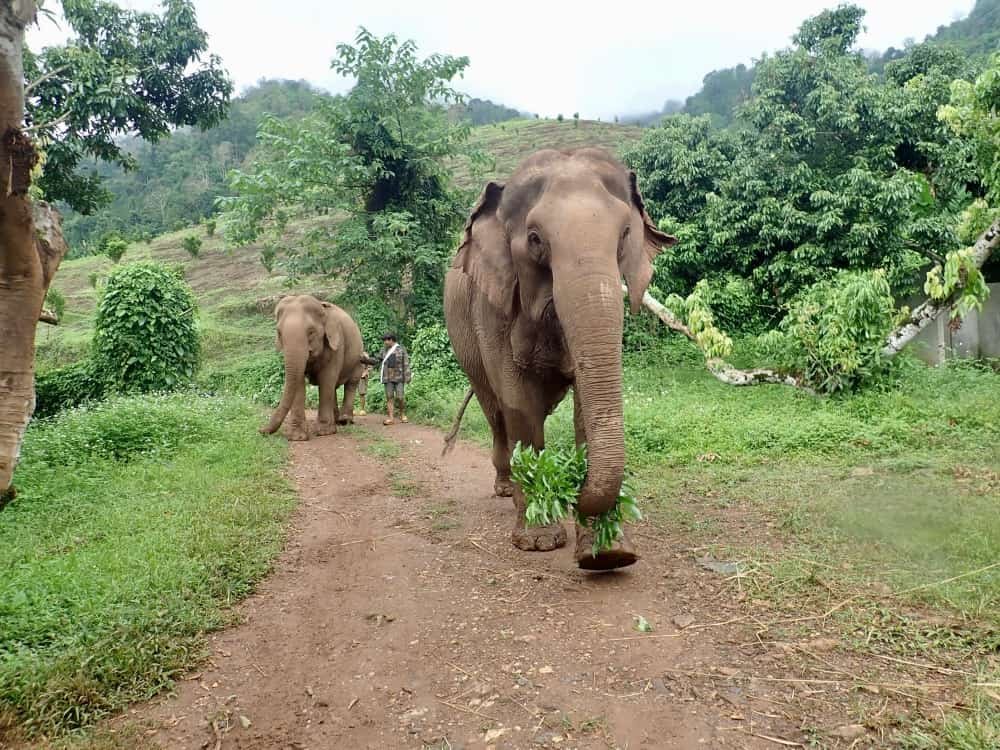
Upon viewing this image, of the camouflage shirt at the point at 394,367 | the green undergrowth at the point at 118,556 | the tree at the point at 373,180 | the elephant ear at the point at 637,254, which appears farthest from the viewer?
the tree at the point at 373,180

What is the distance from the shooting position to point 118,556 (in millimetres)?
4562

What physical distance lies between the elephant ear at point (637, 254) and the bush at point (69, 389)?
14014 mm

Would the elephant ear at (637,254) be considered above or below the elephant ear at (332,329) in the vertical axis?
above

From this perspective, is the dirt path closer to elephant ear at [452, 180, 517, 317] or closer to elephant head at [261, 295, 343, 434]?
elephant ear at [452, 180, 517, 317]

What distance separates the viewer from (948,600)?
11.6 feet

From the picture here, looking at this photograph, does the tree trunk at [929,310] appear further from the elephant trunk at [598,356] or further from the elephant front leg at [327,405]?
the elephant front leg at [327,405]

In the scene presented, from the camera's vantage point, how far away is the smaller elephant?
10711mm

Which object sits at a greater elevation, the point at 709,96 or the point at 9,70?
the point at 709,96

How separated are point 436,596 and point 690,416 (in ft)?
20.1

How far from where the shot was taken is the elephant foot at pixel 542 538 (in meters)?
4.85

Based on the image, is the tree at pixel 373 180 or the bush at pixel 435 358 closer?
the bush at pixel 435 358

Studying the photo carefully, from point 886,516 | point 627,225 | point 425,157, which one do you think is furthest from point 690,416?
point 425,157

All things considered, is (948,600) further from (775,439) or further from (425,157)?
(425,157)

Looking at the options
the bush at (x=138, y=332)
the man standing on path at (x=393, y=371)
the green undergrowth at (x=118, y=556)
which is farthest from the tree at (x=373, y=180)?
the green undergrowth at (x=118, y=556)
